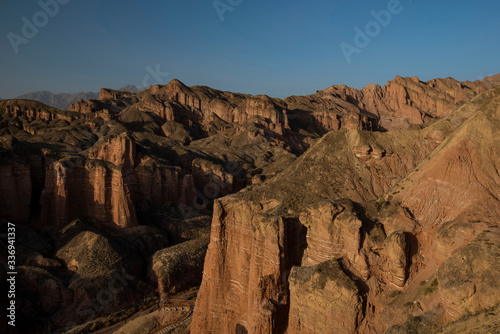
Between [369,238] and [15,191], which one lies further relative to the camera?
[15,191]

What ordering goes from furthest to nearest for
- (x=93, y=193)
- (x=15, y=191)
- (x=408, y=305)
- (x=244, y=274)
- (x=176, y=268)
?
(x=93, y=193) < (x=15, y=191) < (x=176, y=268) < (x=244, y=274) < (x=408, y=305)

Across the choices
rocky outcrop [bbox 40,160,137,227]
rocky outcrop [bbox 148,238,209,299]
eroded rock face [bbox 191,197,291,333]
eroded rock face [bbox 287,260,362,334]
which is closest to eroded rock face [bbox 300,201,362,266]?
eroded rock face [bbox 287,260,362,334]

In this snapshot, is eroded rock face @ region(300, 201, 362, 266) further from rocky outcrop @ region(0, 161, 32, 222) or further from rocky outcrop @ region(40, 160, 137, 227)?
rocky outcrop @ region(0, 161, 32, 222)

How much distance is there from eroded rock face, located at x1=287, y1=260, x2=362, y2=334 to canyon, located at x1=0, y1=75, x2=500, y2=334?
5 cm

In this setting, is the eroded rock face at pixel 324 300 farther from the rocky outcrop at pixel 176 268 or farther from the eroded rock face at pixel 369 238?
the rocky outcrop at pixel 176 268

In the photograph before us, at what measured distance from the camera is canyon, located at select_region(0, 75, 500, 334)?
12148 mm

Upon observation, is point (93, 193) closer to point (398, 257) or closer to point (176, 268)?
point (176, 268)

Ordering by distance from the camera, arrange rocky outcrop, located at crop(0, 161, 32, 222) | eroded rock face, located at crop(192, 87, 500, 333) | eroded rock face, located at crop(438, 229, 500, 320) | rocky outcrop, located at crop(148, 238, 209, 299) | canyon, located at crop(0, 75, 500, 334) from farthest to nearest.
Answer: rocky outcrop, located at crop(0, 161, 32, 222), rocky outcrop, located at crop(148, 238, 209, 299), canyon, located at crop(0, 75, 500, 334), eroded rock face, located at crop(192, 87, 500, 333), eroded rock face, located at crop(438, 229, 500, 320)

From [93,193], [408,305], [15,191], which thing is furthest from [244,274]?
[15,191]

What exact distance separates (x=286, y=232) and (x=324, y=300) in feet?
15.8

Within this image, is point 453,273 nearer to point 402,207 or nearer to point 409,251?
point 409,251

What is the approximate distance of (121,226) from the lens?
49.2m

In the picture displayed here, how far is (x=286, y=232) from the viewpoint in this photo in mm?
17109

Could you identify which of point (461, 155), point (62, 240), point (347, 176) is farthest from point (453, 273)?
point (62, 240)
